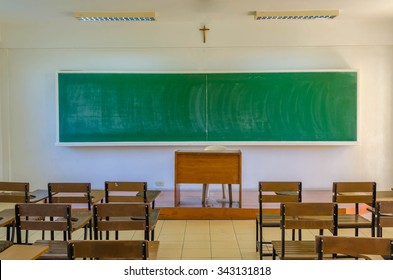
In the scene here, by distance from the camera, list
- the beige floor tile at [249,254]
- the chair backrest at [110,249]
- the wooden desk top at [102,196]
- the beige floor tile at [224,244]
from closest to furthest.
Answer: the chair backrest at [110,249] → the beige floor tile at [249,254] → the wooden desk top at [102,196] → the beige floor tile at [224,244]

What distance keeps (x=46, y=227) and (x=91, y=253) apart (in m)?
1.03

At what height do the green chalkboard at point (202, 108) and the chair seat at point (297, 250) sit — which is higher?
the green chalkboard at point (202, 108)

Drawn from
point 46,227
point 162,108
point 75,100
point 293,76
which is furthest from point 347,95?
point 46,227

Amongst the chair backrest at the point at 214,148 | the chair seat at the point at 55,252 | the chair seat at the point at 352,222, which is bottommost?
the chair seat at the point at 55,252

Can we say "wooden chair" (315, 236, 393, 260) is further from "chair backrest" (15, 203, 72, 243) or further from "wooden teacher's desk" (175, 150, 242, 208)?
"wooden teacher's desk" (175, 150, 242, 208)

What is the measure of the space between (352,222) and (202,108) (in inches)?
146

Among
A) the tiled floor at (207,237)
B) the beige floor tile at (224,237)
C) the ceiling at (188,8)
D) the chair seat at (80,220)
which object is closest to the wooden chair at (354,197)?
the tiled floor at (207,237)

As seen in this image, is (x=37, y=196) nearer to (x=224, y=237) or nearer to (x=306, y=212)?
(x=224, y=237)

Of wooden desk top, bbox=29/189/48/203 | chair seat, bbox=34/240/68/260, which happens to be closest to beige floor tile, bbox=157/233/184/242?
wooden desk top, bbox=29/189/48/203

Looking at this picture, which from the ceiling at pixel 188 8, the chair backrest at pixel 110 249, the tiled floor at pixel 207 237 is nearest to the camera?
the chair backrest at pixel 110 249

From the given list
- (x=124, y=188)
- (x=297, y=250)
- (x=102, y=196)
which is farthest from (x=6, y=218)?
(x=297, y=250)

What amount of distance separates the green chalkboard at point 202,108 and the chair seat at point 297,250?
3902 mm

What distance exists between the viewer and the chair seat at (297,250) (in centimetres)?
311

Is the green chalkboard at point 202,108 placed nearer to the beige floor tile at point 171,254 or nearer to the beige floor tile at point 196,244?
the beige floor tile at point 196,244
